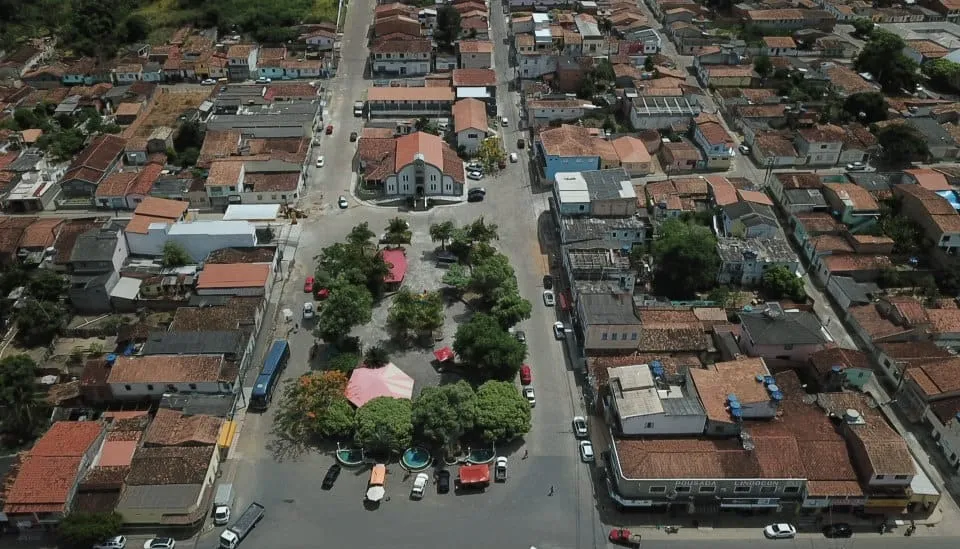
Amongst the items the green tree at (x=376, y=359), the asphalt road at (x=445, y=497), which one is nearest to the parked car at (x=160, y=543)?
the asphalt road at (x=445, y=497)

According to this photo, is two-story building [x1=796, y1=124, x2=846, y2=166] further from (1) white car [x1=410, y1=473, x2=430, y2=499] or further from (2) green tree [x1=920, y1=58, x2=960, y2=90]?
(1) white car [x1=410, y1=473, x2=430, y2=499]

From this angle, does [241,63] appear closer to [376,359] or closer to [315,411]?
[376,359]

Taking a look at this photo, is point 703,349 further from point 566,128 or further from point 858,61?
point 858,61

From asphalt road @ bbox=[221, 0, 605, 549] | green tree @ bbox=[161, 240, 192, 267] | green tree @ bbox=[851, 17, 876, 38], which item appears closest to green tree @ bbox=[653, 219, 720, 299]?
asphalt road @ bbox=[221, 0, 605, 549]

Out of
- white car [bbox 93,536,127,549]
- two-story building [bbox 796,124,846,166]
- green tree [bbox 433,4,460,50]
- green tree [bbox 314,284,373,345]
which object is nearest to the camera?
white car [bbox 93,536,127,549]

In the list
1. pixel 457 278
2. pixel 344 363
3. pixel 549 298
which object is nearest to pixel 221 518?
pixel 344 363

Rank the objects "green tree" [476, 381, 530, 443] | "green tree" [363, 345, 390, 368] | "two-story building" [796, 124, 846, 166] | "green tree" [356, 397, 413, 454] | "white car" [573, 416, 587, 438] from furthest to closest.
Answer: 1. "two-story building" [796, 124, 846, 166]
2. "green tree" [363, 345, 390, 368]
3. "white car" [573, 416, 587, 438]
4. "green tree" [476, 381, 530, 443]
5. "green tree" [356, 397, 413, 454]

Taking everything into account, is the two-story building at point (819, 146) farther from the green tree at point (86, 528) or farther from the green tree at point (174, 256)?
the green tree at point (86, 528)

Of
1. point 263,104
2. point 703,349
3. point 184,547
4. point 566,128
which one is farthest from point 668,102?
point 184,547
